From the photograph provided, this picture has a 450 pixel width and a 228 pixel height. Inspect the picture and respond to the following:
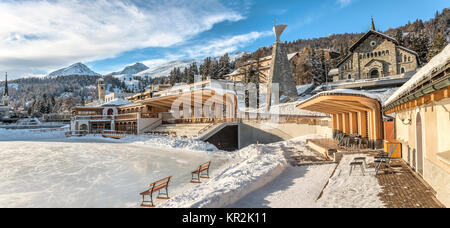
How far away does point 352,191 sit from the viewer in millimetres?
6621

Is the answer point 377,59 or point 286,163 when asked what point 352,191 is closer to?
point 286,163

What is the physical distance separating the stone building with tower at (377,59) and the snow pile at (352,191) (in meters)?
38.6

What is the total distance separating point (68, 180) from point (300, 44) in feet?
413

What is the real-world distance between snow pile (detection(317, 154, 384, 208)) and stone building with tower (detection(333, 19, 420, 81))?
1519 inches

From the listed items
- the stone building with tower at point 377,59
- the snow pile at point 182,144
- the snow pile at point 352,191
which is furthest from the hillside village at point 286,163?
the stone building with tower at point 377,59

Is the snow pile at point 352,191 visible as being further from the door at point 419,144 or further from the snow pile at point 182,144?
the snow pile at point 182,144

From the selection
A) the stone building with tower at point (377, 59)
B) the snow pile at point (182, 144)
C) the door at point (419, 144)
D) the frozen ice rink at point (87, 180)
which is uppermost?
the stone building with tower at point (377, 59)

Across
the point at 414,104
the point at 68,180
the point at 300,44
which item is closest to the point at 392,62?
the point at 414,104

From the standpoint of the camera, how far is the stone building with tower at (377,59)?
128ft

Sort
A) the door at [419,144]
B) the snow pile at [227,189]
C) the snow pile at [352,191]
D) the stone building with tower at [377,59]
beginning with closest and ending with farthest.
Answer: the snow pile at [352,191] → the snow pile at [227,189] → the door at [419,144] → the stone building with tower at [377,59]

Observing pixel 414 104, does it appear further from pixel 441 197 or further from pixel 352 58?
pixel 352 58

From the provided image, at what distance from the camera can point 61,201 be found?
315 inches

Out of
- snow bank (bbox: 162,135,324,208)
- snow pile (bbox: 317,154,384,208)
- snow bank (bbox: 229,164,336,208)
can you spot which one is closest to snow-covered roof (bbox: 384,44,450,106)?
snow pile (bbox: 317,154,384,208)

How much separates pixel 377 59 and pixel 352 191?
42.2m
